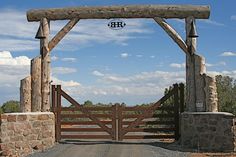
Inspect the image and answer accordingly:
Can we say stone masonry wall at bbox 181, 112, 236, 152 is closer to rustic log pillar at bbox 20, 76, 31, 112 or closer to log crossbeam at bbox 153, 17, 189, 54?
log crossbeam at bbox 153, 17, 189, 54

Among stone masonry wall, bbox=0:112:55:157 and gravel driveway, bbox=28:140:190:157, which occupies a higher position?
stone masonry wall, bbox=0:112:55:157

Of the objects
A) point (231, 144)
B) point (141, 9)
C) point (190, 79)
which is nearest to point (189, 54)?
point (190, 79)

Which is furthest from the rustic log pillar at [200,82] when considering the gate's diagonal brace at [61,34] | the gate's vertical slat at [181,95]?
the gate's diagonal brace at [61,34]

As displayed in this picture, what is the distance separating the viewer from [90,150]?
13.4 metres

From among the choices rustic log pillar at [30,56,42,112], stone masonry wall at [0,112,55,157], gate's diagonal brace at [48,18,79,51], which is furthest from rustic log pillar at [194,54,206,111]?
rustic log pillar at [30,56,42,112]

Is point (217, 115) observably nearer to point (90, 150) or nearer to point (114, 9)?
point (90, 150)

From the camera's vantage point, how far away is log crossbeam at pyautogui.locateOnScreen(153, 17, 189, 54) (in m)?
15.4

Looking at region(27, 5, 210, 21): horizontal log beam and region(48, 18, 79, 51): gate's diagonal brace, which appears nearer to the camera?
region(27, 5, 210, 21): horizontal log beam

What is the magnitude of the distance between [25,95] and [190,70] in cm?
573

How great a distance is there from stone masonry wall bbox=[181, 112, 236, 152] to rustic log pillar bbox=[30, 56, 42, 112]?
504cm

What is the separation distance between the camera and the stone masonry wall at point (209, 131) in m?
13.7

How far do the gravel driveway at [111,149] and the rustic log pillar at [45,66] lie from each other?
157cm

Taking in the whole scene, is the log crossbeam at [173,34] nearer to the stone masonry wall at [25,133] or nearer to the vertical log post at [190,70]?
the vertical log post at [190,70]

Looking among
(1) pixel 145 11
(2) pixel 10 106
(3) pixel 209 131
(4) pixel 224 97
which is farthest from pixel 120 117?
(2) pixel 10 106
